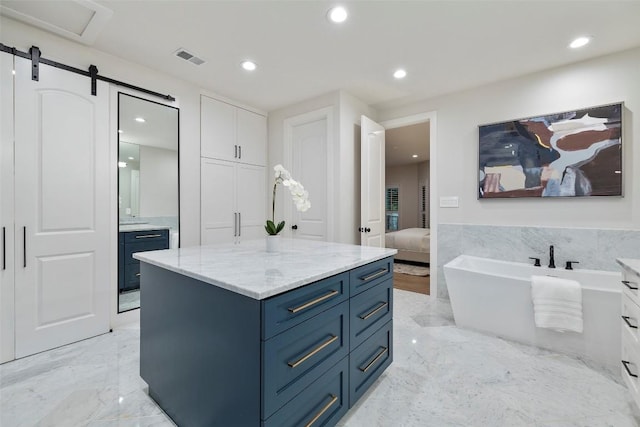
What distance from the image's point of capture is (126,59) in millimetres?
2635

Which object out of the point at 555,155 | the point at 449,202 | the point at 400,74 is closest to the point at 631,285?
the point at 555,155

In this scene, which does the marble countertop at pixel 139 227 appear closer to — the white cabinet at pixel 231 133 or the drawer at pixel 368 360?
the white cabinet at pixel 231 133

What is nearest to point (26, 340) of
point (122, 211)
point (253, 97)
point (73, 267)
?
point (73, 267)

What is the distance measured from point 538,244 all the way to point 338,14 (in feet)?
9.52

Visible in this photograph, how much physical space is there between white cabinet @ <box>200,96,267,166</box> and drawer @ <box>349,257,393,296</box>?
2.59 m

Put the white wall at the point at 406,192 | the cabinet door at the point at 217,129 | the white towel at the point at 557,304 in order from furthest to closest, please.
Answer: the white wall at the point at 406,192
the cabinet door at the point at 217,129
the white towel at the point at 557,304

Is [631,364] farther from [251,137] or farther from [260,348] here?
[251,137]

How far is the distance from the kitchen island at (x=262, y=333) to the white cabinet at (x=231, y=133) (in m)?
2.02

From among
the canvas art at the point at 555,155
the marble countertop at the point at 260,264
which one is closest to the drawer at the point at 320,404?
the marble countertop at the point at 260,264

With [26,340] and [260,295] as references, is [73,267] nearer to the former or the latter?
[26,340]

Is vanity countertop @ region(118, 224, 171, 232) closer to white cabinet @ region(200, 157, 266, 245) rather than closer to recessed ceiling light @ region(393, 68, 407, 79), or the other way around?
white cabinet @ region(200, 157, 266, 245)

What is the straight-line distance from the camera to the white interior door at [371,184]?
3338 mm

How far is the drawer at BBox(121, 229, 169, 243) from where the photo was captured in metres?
2.68

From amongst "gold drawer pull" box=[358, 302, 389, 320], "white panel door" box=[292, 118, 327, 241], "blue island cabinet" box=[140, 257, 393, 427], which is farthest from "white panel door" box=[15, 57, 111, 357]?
"gold drawer pull" box=[358, 302, 389, 320]
